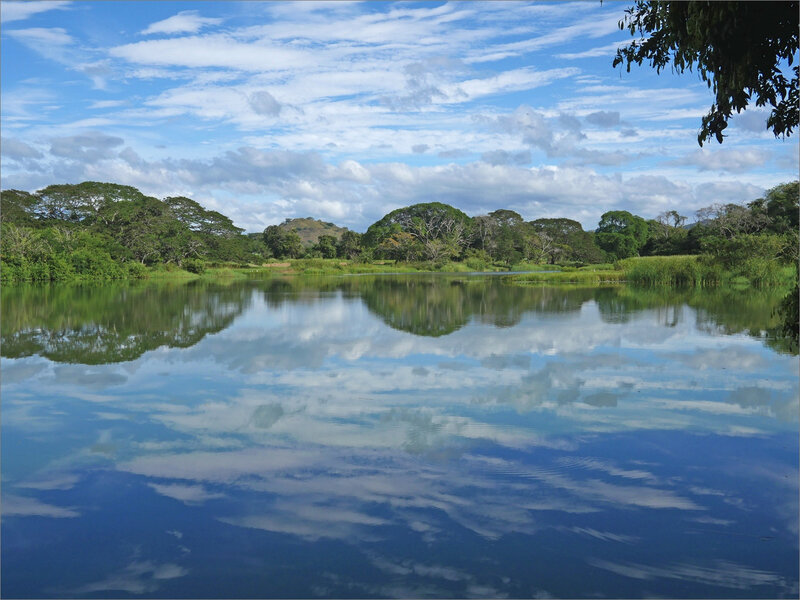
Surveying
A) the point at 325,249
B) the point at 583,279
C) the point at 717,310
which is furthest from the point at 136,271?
the point at 717,310

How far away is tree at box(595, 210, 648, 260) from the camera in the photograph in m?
76.6

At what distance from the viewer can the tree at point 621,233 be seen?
76625mm

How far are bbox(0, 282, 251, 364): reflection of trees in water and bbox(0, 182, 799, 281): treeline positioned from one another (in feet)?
41.4

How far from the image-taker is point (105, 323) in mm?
15359

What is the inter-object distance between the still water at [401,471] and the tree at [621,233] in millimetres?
68550

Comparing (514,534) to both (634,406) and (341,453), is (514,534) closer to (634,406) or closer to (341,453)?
(341,453)

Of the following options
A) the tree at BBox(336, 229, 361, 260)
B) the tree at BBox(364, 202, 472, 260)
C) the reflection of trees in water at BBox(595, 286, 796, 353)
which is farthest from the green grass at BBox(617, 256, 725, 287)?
the tree at BBox(336, 229, 361, 260)

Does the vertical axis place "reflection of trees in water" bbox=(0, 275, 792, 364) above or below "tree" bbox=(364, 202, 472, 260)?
below

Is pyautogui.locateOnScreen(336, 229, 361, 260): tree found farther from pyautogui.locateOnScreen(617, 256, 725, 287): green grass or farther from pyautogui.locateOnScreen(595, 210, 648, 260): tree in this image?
pyautogui.locateOnScreen(617, 256, 725, 287): green grass

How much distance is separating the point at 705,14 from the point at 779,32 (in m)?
1.65

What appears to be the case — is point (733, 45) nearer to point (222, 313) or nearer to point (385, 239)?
point (222, 313)

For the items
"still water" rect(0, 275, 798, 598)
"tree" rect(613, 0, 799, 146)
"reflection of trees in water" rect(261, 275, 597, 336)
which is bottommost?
"still water" rect(0, 275, 798, 598)

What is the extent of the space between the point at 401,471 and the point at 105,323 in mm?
12608

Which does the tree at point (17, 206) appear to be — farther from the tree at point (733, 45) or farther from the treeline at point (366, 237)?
the tree at point (733, 45)
